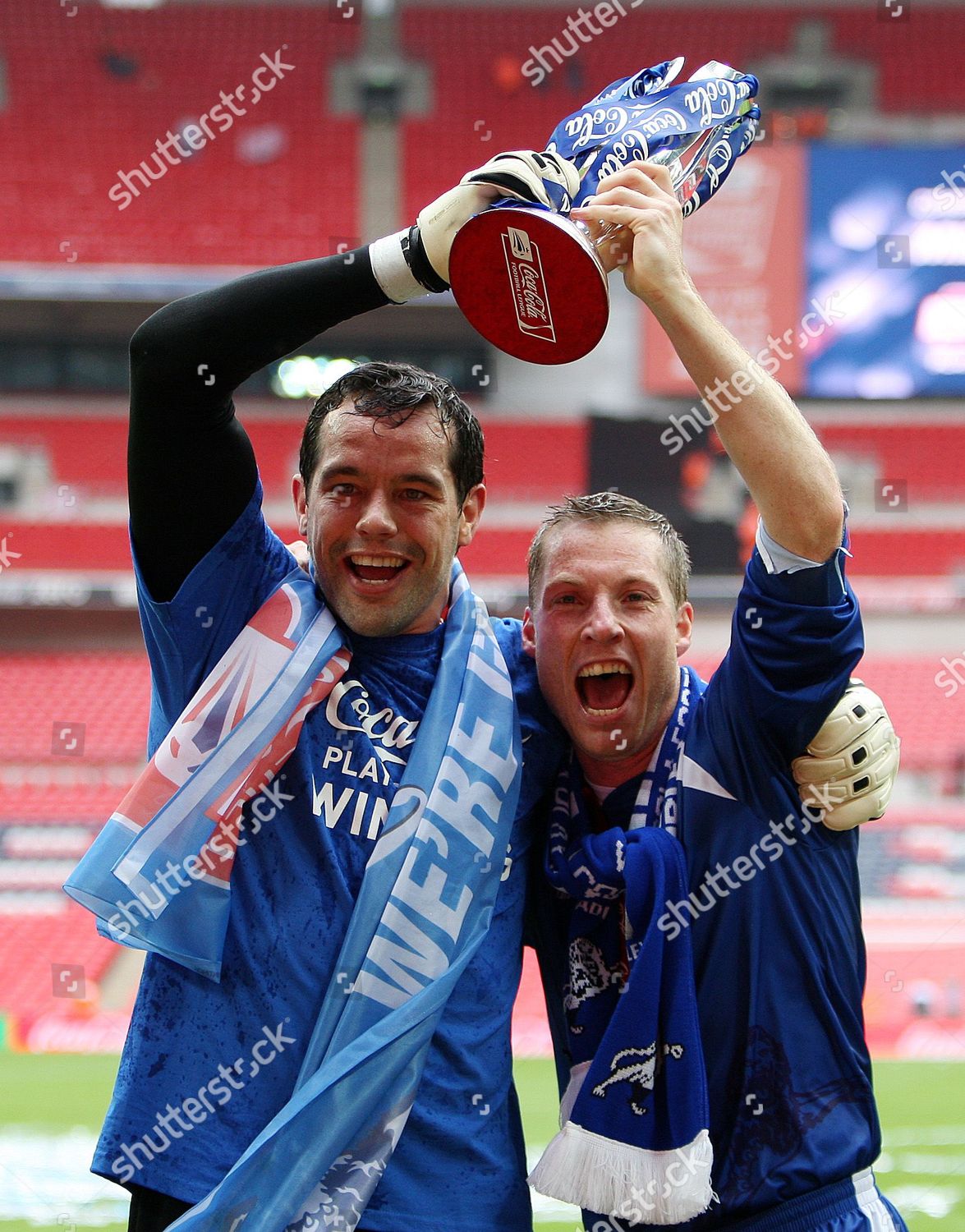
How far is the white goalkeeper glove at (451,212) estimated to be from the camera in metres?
1.65

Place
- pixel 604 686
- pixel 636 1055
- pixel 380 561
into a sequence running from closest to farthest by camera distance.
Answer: pixel 636 1055, pixel 380 561, pixel 604 686

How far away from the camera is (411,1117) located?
6.01 ft

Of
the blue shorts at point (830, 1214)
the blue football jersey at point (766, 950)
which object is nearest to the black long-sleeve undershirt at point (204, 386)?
the blue football jersey at point (766, 950)

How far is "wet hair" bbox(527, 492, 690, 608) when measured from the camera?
82.8 inches

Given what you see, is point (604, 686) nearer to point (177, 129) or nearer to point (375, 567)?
point (375, 567)

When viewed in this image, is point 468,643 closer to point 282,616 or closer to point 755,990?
point 282,616

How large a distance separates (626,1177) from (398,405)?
118 centimetres

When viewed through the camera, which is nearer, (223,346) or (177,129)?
(223,346)

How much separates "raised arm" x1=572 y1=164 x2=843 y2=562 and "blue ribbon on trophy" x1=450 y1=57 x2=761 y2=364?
0.07 metres

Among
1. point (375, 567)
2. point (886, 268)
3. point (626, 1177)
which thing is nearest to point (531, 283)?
point (375, 567)

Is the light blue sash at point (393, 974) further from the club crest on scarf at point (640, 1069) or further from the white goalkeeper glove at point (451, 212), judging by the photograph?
the white goalkeeper glove at point (451, 212)

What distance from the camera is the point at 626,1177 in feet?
6.12

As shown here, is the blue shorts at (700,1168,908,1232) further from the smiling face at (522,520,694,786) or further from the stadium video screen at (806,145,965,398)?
the stadium video screen at (806,145,965,398)

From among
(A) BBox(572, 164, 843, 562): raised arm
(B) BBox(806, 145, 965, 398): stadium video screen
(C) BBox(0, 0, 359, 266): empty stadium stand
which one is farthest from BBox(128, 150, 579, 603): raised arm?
(C) BBox(0, 0, 359, 266): empty stadium stand
